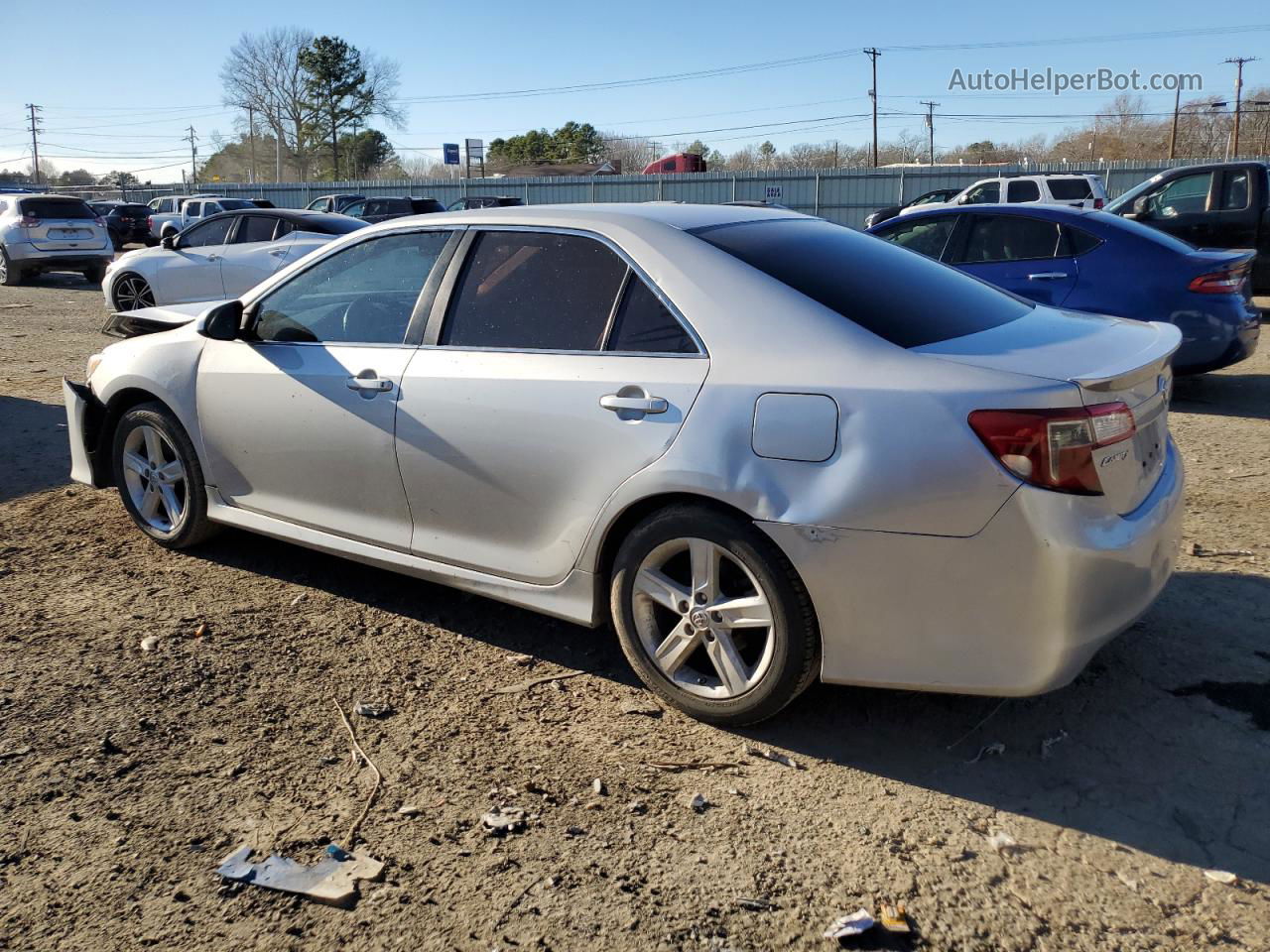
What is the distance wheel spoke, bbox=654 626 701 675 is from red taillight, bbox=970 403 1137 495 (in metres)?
1.10

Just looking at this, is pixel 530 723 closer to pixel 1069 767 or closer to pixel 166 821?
pixel 166 821

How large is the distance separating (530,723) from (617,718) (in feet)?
0.94

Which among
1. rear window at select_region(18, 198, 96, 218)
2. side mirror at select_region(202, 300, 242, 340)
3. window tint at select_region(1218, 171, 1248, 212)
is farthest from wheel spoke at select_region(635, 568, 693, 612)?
rear window at select_region(18, 198, 96, 218)

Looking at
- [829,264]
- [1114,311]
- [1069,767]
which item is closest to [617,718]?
[1069,767]

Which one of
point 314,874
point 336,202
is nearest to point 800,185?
point 336,202

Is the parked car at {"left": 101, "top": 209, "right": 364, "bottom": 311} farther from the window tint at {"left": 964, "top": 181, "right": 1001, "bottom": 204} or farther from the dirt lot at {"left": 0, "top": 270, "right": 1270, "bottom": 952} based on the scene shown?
the window tint at {"left": 964, "top": 181, "right": 1001, "bottom": 204}

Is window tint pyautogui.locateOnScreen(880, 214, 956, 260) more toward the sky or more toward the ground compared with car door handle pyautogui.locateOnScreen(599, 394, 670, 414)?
more toward the sky

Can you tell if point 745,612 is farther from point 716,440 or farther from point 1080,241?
point 1080,241

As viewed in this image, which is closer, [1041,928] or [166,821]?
[1041,928]

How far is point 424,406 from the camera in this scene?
377cm

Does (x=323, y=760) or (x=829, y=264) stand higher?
(x=829, y=264)

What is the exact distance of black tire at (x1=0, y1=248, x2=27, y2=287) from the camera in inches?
770

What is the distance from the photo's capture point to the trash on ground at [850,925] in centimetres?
241

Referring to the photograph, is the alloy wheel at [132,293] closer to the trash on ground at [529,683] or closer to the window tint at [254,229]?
the window tint at [254,229]
